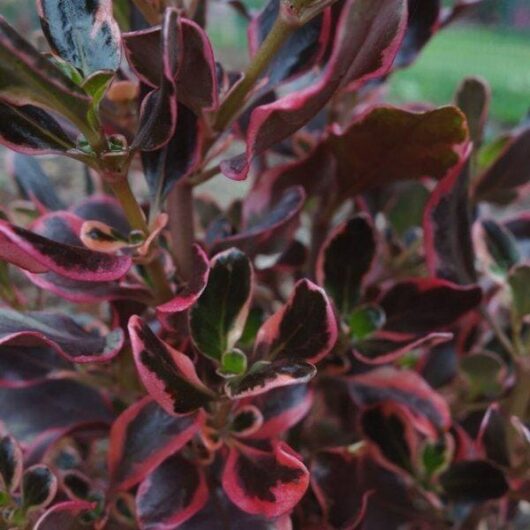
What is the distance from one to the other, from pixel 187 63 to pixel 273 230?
0.17m

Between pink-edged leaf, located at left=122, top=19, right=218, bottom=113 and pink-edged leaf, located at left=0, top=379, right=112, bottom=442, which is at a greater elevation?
pink-edged leaf, located at left=122, top=19, right=218, bottom=113

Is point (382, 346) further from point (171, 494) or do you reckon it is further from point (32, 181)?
point (32, 181)

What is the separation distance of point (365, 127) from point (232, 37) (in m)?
2.91

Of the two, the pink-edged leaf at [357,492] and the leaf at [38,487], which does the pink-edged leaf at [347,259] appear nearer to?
the pink-edged leaf at [357,492]

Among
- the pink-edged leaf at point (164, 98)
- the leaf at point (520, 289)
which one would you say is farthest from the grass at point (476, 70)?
the pink-edged leaf at point (164, 98)

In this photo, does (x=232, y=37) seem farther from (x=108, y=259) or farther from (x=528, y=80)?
(x=108, y=259)

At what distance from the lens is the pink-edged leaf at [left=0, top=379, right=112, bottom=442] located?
56 centimetres

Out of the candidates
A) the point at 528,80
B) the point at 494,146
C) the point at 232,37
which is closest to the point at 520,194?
the point at 494,146

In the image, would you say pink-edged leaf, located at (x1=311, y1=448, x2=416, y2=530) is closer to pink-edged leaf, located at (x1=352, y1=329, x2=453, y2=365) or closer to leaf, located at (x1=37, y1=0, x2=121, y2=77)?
pink-edged leaf, located at (x1=352, y1=329, x2=453, y2=365)

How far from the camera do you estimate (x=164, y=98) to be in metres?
0.37

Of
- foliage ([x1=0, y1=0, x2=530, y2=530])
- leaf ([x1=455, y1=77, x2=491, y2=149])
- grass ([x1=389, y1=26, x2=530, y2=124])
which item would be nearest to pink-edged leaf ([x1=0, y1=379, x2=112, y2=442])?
foliage ([x1=0, y1=0, x2=530, y2=530])

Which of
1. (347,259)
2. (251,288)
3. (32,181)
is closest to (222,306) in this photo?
(251,288)

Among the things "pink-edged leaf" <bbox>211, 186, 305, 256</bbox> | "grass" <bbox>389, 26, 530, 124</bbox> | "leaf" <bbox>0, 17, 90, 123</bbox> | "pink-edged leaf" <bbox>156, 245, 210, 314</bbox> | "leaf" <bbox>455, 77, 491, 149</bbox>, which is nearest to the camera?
"leaf" <bbox>0, 17, 90, 123</bbox>

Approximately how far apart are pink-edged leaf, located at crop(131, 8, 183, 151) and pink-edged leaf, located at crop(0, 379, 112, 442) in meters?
0.27
